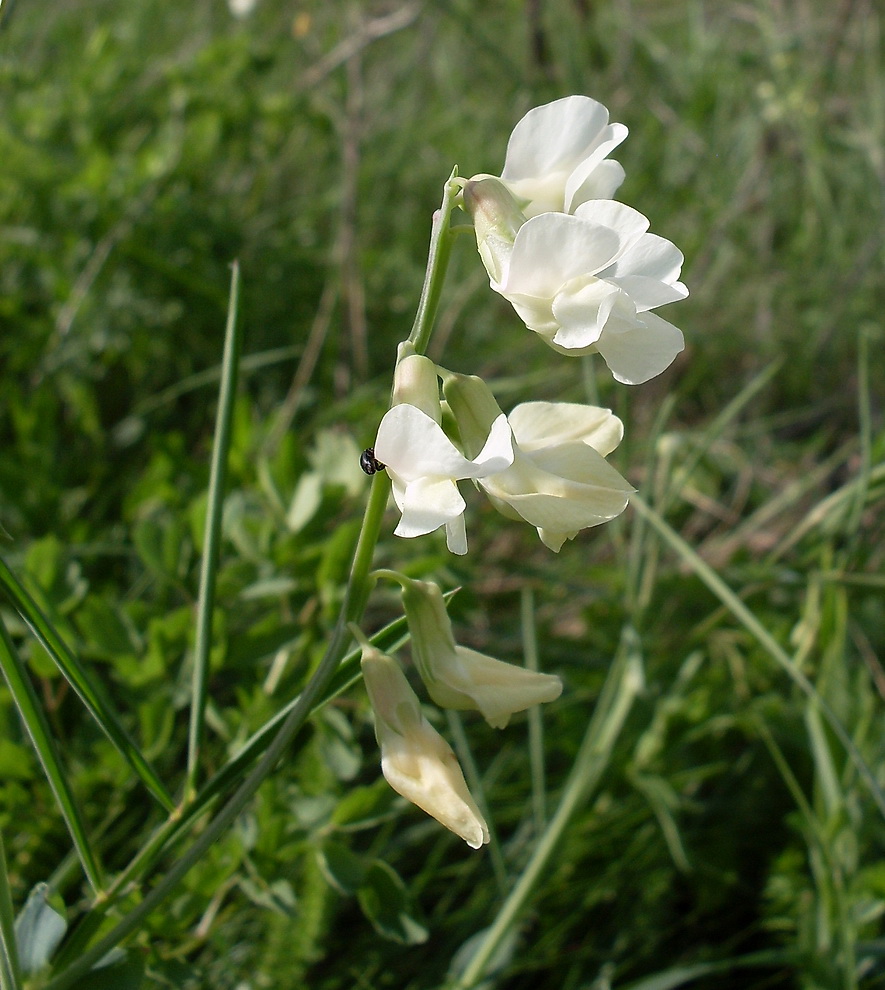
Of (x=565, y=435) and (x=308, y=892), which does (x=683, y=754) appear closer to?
(x=308, y=892)

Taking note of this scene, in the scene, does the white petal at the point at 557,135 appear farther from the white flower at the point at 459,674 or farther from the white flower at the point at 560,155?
the white flower at the point at 459,674

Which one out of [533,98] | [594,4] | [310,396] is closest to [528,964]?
[310,396]

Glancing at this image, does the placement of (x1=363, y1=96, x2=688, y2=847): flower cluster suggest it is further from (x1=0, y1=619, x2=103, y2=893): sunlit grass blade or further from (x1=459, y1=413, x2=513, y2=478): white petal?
(x1=0, y1=619, x2=103, y2=893): sunlit grass blade

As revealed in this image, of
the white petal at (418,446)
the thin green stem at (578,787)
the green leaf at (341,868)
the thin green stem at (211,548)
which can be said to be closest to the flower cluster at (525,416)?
the white petal at (418,446)

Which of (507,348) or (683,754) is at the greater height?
(507,348)

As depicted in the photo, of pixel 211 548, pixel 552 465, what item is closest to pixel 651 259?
pixel 552 465

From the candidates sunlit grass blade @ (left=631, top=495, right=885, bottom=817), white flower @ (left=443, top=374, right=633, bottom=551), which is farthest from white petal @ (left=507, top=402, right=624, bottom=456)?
sunlit grass blade @ (left=631, top=495, right=885, bottom=817)
